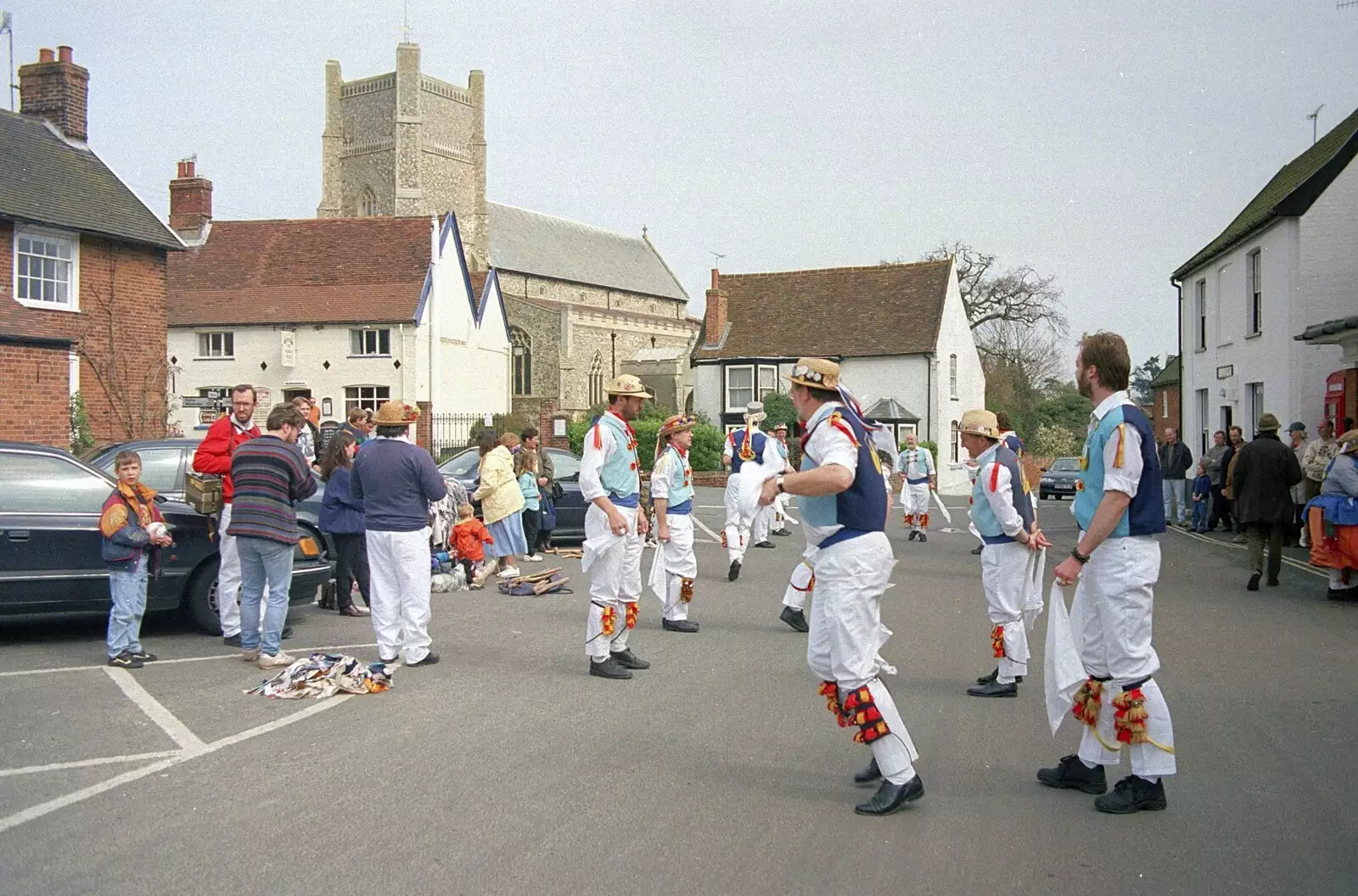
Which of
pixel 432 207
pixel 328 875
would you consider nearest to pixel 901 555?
pixel 328 875

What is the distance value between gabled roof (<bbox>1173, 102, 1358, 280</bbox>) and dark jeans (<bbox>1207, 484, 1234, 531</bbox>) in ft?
17.2

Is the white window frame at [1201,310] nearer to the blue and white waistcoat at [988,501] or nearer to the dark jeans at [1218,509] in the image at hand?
the dark jeans at [1218,509]

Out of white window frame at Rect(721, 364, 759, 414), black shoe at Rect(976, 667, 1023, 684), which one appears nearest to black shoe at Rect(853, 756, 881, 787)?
black shoe at Rect(976, 667, 1023, 684)

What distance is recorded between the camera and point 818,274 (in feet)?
159

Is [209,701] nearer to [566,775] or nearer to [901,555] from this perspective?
[566,775]

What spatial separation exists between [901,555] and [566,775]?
1207cm

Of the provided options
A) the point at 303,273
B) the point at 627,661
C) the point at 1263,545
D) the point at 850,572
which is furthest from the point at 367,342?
the point at 850,572

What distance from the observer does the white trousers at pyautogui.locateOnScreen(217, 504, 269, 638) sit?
28.8 ft

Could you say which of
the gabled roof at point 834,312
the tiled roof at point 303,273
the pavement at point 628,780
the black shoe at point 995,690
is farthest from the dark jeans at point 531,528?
the gabled roof at point 834,312

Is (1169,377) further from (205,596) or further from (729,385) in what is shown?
(205,596)

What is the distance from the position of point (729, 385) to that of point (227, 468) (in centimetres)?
3843

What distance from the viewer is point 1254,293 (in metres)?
22.6

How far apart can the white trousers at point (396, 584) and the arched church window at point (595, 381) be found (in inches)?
2429

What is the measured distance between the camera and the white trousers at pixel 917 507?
19281 mm
